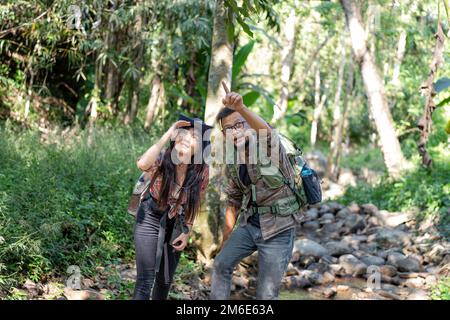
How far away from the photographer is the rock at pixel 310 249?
9.84 meters

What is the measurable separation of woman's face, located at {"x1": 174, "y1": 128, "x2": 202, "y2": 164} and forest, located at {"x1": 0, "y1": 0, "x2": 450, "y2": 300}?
87 centimetres

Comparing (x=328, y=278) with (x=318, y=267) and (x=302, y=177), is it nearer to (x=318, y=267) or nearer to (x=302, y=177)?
(x=318, y=267)

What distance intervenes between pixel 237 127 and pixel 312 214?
8.50 m

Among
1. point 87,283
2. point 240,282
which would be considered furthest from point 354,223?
point 87,283

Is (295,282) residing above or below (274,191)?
below

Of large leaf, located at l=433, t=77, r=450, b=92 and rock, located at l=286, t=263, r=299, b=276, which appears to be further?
rock, located at l=286, t=263, r=299, b=276

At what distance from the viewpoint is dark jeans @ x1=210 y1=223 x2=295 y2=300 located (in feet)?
15.3

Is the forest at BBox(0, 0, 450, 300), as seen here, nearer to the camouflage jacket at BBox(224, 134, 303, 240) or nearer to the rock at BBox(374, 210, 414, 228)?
the rock at BBox(374, 210, 414, 228)

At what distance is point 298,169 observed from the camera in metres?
4.73

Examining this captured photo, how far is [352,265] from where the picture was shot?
31.0 feet

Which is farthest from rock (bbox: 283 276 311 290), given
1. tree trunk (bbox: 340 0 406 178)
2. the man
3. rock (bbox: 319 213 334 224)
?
tree trunk (bbox: 340 0 406 178)

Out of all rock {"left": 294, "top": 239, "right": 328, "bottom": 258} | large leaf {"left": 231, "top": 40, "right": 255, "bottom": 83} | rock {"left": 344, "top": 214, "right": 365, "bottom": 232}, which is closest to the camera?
rock {"left": 294, "top": 239, "right": 328, "bottom": 258}
